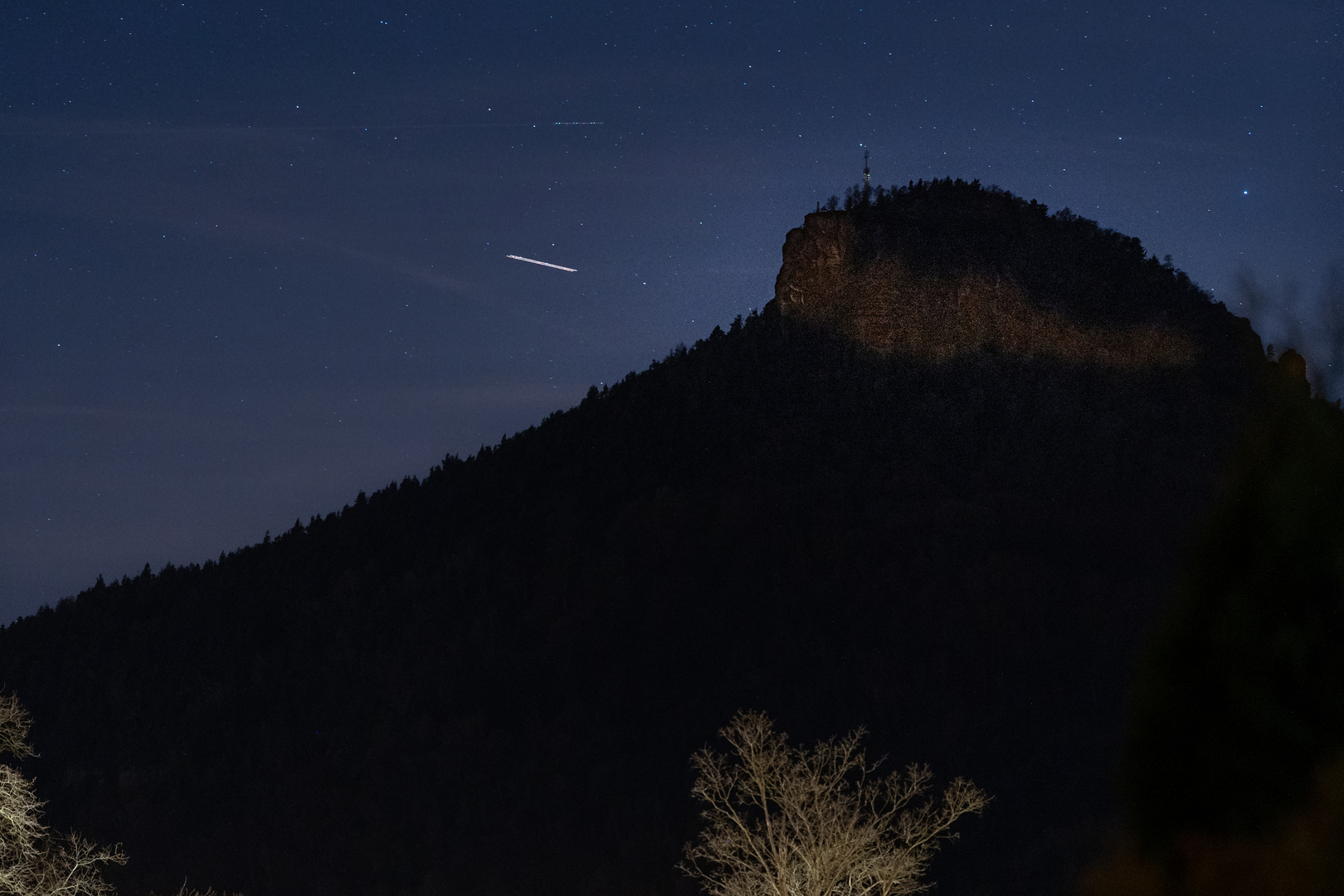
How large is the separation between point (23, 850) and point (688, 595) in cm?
12772

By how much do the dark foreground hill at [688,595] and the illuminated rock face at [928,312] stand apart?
354 millimetres

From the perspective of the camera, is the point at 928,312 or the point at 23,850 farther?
the point at 928,312

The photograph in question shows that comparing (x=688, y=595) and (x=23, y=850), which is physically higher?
(x=23, y=850)

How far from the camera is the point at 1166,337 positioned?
146250mm

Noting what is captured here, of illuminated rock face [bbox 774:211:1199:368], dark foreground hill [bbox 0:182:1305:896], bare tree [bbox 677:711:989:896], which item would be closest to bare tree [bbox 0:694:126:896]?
bare tree [bbox 677:711:989:896]

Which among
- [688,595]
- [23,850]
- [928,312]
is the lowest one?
[688,595]

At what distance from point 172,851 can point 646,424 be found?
65990 millimetres

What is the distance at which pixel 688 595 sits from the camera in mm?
143500

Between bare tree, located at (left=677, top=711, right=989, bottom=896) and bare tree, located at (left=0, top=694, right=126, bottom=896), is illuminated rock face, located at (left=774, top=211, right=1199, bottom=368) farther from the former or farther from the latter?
bare tree, located at (left=0, top=694, right=126, bottom=896)

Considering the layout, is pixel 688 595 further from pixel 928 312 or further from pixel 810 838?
pixel 810 838

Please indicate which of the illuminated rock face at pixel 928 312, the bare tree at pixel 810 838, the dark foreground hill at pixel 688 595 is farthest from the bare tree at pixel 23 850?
the illuminated rock face at pixel 928 312

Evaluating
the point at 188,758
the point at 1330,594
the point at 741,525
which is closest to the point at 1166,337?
the point at 741,525

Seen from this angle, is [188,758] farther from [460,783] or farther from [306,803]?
[460,783]

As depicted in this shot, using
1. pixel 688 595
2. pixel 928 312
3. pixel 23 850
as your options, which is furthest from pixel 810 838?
pixel 928 312
